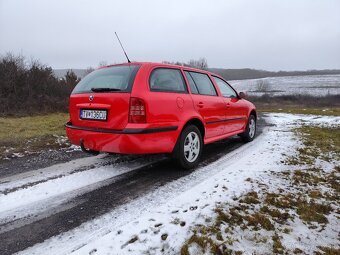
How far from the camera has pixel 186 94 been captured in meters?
4.51

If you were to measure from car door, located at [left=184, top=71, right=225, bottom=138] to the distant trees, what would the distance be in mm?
10429

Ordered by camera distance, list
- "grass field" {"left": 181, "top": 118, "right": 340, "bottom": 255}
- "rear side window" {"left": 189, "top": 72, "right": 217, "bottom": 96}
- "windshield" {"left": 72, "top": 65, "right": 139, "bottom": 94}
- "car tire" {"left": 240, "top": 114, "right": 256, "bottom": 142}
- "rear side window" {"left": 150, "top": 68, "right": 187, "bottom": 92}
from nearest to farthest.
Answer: "grass field" {"left": 181, "top": 118, "right": 340, "bottom": 255}
"windshield" {"left": 72, "top": 65, "right": 139, "bottom": 94}
"rear side window" {"left": 150, "top": 68, "right": 187, "bottom": 92}
"rear side window" {"left": 189, "top": 72, "right": 217, "bottom": 96}
"car tire" {"left": 240, "top": 114, "right": 256, "bottom": 142}

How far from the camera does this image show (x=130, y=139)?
3.73 meters

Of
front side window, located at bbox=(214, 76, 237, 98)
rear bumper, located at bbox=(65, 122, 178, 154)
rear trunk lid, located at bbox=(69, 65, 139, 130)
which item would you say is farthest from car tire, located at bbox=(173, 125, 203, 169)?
front side window, located at bbox=(214, 76, 237, 98)

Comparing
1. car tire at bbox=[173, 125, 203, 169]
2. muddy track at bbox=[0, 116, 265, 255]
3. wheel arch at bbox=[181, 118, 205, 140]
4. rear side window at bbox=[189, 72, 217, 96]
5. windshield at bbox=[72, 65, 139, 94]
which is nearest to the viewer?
muddy track at bbox=[0, 116, 265, 255]

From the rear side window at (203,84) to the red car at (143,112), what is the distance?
28 mm

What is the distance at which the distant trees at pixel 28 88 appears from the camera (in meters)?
13.2

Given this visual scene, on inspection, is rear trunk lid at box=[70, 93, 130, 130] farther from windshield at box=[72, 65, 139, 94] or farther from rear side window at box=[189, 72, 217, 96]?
rear side window at box=[189, 72, 217, 96]

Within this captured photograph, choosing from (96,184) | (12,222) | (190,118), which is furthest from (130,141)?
(12,222)

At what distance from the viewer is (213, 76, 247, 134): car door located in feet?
19.0

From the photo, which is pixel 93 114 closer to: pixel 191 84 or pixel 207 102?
pixel 191 84

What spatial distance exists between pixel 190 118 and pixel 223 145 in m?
2.33

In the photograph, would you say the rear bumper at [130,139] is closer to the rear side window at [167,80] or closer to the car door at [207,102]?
the rear side window at [167,80]

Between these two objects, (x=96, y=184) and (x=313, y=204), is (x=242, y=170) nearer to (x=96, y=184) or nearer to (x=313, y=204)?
(x=313, y=204)
